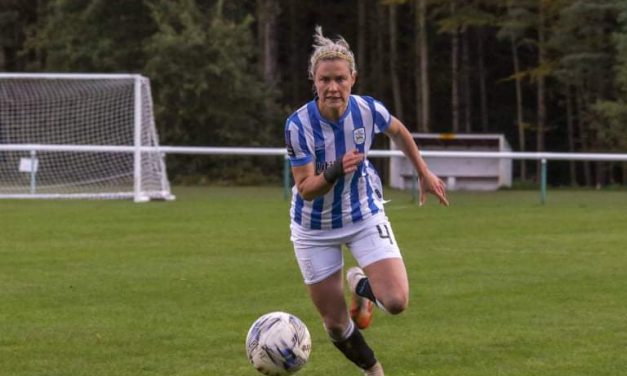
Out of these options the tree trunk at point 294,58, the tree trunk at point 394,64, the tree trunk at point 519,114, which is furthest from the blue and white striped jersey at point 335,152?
the tree trunk at point 294,58

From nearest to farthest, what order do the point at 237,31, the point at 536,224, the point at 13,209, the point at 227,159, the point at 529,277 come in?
1. the point at 529,277
2. the point at 536,224
3. the point at 13,209
4. the point at 227,159
5. the point at 237,31

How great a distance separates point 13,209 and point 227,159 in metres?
10.3

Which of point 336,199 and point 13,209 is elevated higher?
point 336,199

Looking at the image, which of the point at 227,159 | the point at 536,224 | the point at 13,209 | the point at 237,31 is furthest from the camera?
the point at 237,31

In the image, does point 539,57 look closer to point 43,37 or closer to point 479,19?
point 479,19

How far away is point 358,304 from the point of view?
7531mm

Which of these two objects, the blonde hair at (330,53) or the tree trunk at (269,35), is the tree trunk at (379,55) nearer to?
the tree trunk at (269,35)

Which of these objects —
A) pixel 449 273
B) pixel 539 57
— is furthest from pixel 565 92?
pixel 449 273

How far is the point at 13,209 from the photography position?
20344 millimetres

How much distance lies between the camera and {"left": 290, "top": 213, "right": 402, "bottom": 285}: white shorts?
6895 mm

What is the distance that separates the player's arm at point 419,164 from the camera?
6984 millimetres

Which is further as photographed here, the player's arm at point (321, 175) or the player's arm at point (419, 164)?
the player's arm at point (419, 164)

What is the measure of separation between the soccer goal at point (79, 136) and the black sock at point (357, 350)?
15303 millimetres

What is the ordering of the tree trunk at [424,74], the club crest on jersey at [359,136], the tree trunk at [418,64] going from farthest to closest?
the tree trunk at [418,64] → the tree trunk at [424,74] → the club crest on jersey at [359,136]
